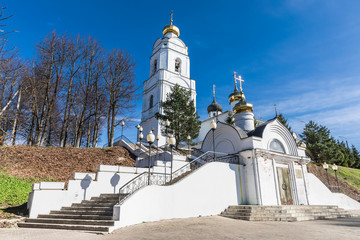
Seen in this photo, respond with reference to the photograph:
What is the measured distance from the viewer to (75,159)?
16.5 meters

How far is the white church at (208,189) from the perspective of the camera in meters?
8.28

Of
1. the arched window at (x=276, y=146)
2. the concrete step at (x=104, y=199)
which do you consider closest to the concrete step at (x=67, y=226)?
the concrete step at (x=104, y=199)

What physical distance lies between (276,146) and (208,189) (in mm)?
6251

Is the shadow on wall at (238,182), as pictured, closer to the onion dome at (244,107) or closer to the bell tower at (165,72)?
the onion dome at (244,107)

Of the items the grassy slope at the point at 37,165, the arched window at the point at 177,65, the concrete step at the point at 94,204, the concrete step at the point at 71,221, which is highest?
the arched window at the point at 177,65

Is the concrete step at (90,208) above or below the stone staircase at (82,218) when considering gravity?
above

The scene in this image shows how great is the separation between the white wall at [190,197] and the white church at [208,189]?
0.11ft

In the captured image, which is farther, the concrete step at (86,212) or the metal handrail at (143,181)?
the metal handrail at (143,181)

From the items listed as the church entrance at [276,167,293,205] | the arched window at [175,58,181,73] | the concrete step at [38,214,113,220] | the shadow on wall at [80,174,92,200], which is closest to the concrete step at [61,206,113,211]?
the concrete step at [38,214,113,220]

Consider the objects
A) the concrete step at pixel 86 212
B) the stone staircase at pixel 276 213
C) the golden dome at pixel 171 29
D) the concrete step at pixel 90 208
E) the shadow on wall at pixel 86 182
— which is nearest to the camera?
the concrete step at pixel 86 212

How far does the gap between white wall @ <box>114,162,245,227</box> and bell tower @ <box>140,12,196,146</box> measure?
20812 mm

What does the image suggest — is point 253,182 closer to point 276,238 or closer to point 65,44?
point 276,238

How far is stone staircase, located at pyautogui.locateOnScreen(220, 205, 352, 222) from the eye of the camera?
9430mm

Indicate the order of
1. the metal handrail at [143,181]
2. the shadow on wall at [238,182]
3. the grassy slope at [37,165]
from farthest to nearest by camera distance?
1. the shadow on wall at [238,182]
2. the grassy slope at [37,165]
3. the metal handrail at [143,181]
